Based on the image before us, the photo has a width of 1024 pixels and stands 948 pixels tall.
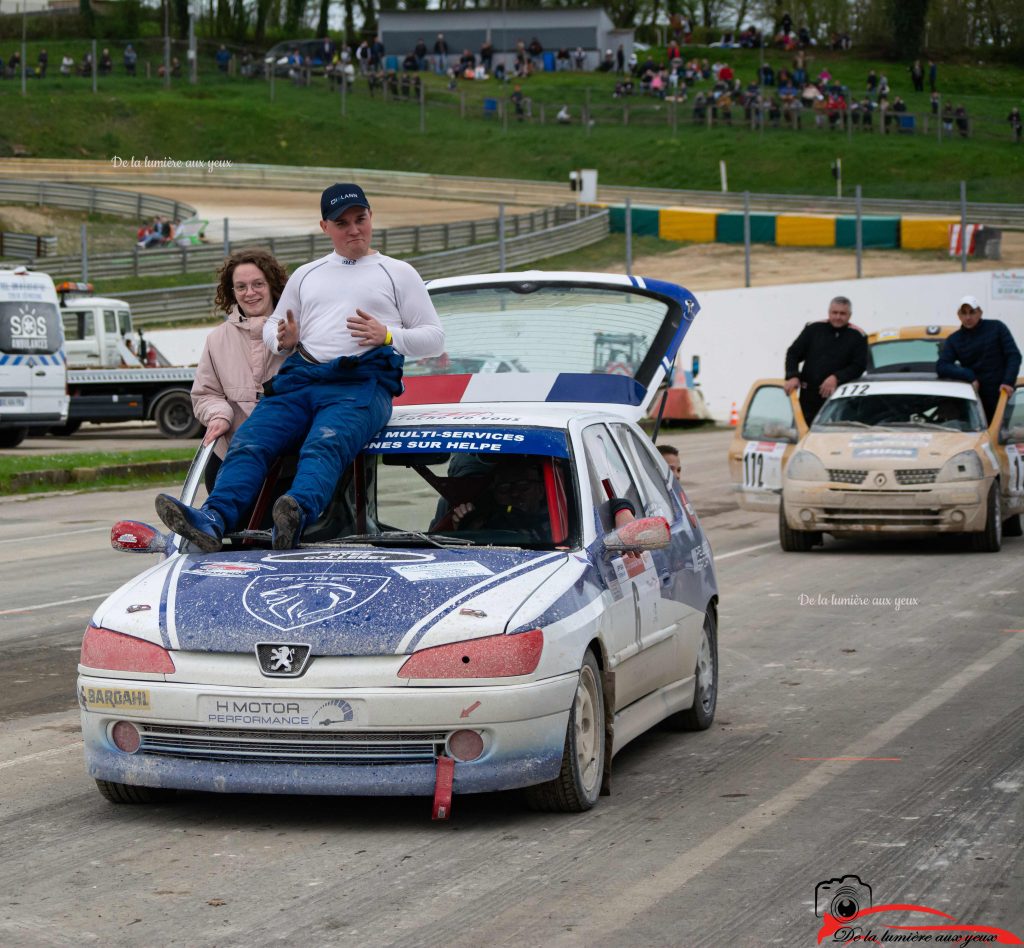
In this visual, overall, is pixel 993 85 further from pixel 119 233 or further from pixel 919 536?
pixel 919 536

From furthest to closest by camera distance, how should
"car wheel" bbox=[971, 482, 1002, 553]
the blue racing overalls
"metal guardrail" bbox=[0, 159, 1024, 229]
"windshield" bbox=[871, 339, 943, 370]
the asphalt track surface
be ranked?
"metal guardrail" bbox=[0, 159, 1024, 229] → "windshield" bbox=[871, 339, 943, 370] → "car wheel" bbox=[971, 482, 1002, 553] → the blue racing overalls → the asphalt track surface

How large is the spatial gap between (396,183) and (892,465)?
52744 millimetres

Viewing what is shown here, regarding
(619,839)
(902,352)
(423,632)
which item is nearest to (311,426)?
(423,632)

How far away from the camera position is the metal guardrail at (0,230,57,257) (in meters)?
50.2

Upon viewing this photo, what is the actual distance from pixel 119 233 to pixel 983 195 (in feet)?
88.3

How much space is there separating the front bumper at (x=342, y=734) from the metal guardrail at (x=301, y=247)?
39417 millimetres

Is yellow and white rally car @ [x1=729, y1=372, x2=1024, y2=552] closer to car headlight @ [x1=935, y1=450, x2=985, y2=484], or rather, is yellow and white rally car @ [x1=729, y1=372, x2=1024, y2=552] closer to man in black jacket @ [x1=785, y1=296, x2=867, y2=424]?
car headlight @ [x1=935, y1=450, x2=985, y2=484]

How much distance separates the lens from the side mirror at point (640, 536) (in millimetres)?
6461

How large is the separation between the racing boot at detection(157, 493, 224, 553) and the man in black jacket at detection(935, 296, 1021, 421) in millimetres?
10700

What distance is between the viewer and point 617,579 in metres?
6.59

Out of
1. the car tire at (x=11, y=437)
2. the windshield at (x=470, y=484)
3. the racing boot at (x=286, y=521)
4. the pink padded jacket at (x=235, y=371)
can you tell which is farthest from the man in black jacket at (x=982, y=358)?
the car tire at (x=11, y=437)

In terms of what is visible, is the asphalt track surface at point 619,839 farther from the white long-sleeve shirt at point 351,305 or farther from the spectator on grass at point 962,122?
the spectator on grass at point 962,122

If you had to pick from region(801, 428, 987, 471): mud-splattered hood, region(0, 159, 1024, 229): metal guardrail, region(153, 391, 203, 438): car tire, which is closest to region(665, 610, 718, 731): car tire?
region(801, 428, 987, 471): mud-splattered hood

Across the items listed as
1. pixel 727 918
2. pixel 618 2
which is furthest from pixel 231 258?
pixel 618 2
